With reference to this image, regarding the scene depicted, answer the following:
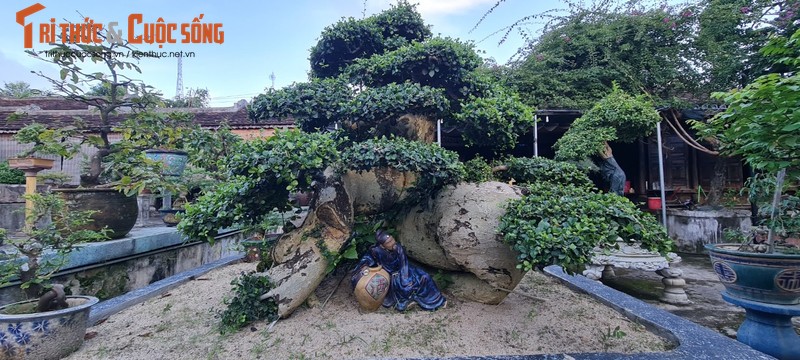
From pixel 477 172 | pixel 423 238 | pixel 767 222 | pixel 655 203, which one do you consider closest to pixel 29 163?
pixel 423 238

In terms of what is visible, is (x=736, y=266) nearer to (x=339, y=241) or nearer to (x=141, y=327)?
(x=339, y=241)

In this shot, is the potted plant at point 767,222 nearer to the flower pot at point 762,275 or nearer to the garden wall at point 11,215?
the flower pot at point 762,275

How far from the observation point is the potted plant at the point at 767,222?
8.21 ft

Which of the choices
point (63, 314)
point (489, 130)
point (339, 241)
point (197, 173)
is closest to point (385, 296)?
point (339, 241)

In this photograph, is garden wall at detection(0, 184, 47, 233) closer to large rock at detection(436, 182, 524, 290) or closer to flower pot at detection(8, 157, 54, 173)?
flower pot at detection(8, 157, 54, 173)

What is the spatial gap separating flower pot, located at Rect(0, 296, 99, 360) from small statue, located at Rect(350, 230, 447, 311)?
1814mm

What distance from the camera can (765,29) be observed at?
821 centimetres

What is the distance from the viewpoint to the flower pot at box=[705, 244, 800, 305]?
2.94 m

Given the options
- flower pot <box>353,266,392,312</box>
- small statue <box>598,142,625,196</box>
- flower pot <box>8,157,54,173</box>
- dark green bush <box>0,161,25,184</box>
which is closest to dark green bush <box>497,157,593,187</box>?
flower pot <box>353,266,392,312</box>

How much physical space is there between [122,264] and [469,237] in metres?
3.68

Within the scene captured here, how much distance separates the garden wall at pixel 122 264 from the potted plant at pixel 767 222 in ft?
15.1

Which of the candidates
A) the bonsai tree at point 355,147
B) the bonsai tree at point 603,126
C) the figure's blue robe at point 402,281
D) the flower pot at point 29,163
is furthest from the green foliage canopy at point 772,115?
the flower pot at point 29,163

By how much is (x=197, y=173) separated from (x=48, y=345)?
15.3 ft

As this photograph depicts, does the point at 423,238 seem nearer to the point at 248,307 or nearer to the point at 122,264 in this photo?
the point at 248,307
